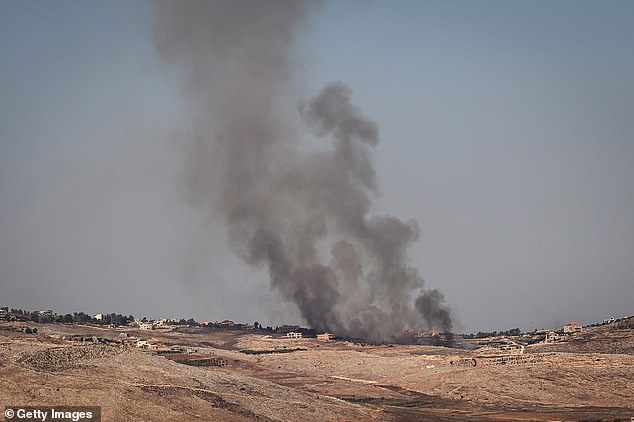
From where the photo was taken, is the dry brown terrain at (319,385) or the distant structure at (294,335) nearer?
the dry brown terrain at (319,385)

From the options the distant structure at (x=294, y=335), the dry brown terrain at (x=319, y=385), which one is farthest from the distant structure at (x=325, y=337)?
the dry brown terrain at (x=319, y=385)

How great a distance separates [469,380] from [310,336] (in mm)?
79809

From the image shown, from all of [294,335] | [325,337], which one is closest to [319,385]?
[325,337]

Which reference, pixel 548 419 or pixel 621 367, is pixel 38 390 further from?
pixel 621 367

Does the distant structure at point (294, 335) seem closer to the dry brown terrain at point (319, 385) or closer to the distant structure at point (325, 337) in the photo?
the distant structure at point (325, 337)

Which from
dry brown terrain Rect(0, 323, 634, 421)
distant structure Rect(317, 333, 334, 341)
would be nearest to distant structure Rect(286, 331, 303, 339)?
distant structure Rect(317, 333, 334, 341)

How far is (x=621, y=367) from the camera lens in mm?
71688

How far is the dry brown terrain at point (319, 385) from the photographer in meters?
42.6

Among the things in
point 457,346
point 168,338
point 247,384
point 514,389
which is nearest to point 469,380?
Result: point 514,389

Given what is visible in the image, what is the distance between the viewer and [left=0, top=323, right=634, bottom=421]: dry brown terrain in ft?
140

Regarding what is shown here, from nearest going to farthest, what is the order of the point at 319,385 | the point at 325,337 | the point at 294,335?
the point at 319,385 < the point at 325,337 < the point at 294,335

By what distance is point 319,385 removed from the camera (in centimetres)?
7438

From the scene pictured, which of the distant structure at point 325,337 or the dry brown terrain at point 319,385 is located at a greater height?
the distant structure at point 325,337

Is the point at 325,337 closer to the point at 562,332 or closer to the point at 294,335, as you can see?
the point at 294,335
